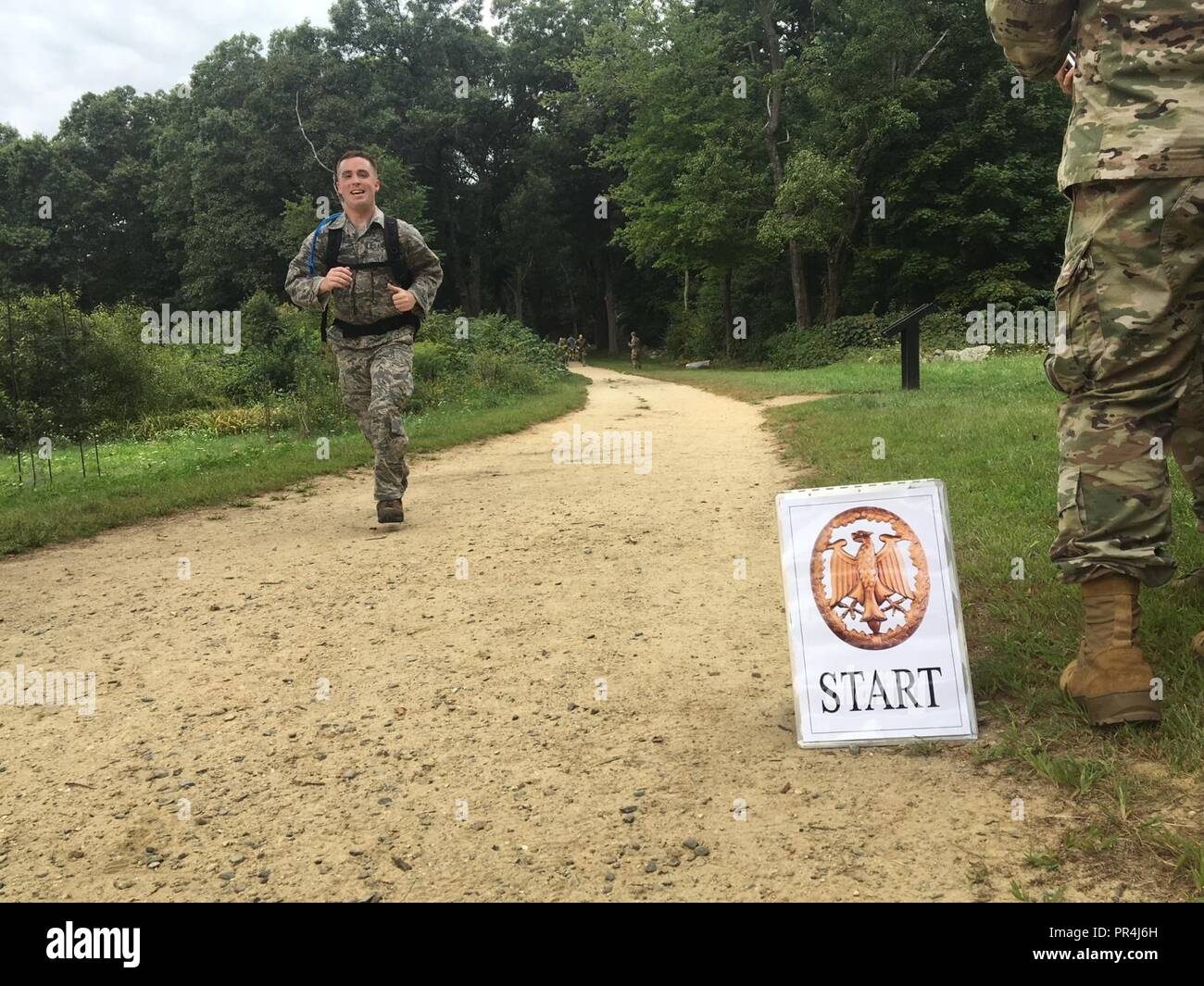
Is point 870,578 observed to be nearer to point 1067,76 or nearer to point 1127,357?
point 1127,357

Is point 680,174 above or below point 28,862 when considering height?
above

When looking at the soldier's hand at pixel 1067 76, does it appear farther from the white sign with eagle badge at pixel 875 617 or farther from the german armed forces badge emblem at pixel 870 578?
the german armed forces badge emblem at pixel 870 578

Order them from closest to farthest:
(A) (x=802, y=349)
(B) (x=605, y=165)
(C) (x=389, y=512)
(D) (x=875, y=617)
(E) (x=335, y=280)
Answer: (D) (x=875, y=617) → (E) (x=335, y=280) → (C) (x=389, y=512) → (A) (x=802, y=349) → (B) (x=605, y=165)

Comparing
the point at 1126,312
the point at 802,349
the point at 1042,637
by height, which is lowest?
the point at 1042,637

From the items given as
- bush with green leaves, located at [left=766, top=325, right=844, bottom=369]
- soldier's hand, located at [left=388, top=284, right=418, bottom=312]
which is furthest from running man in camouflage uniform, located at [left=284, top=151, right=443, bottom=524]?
bush with green leaves, located at [left=766, top=325, right=844, bottom=369]

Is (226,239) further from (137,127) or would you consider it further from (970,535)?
(970,535)

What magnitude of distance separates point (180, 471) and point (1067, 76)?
9120 millimetres

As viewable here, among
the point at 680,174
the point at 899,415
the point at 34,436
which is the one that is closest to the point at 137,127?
the point at 680,174

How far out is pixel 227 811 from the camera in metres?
2.61

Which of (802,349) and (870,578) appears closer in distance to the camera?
(870,578)

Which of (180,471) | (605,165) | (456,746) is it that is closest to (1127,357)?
(456,746)

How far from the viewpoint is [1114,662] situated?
256 centimetres
